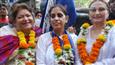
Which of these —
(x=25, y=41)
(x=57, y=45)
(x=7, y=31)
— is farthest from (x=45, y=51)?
(x=7, y=31)

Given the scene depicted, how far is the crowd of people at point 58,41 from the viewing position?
14.2ft

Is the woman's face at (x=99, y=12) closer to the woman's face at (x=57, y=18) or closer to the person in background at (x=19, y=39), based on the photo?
the woman's face at (x=57, y=18)

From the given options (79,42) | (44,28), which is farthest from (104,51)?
(44,28)

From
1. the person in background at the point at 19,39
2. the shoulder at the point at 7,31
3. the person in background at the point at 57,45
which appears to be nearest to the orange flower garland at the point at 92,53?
the person in background at the point at 57,45

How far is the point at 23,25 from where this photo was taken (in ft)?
15.4

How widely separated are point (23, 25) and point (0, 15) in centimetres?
304

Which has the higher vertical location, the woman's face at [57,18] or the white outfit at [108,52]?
the woman's face at [57,18]

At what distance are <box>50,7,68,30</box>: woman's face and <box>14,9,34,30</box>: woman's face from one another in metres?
0.32

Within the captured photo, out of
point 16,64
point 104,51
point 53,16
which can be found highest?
point 53,16

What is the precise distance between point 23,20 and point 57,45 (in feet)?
1.94

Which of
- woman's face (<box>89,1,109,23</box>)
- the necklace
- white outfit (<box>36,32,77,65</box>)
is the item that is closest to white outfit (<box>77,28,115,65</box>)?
woman's face (<box>89,1,109,23</box>)

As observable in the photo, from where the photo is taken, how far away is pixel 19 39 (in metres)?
4.62

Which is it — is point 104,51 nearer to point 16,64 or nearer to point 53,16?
point 53,16

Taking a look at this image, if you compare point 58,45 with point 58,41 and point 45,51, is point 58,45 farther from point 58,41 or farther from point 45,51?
point 45,51
